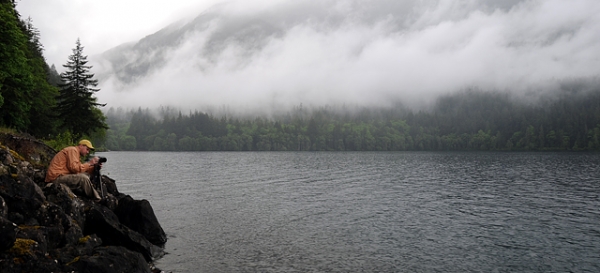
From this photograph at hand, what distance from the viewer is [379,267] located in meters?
22.1

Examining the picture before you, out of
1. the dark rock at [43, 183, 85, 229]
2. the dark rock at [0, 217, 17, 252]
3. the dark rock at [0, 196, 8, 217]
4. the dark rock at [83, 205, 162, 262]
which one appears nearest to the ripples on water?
the dark rock at [83, 205, 162, 262]

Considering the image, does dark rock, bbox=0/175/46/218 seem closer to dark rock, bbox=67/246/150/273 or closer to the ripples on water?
dark rock, bbox=67/246/150/273

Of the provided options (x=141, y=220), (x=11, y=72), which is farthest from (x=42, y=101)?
(x=141, y=220)

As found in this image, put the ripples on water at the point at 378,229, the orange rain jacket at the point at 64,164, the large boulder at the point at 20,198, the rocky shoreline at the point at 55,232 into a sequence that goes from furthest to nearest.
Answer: the ripples on water at the point at 378,229 → the orange rain jacket at the point at 64,164 → the large boulder at the point at 20,198 → the rocky shoreline at the point at 55,232

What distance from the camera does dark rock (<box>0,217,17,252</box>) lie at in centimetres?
1353

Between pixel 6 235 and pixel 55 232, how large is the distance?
3.03 m

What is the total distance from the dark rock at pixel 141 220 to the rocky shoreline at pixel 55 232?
2.35m

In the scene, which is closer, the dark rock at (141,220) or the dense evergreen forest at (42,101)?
the dark rock at (141,220)

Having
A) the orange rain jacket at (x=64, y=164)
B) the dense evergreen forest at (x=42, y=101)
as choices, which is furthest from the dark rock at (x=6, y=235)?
the dense evergreen forest at (x=42, y=101)

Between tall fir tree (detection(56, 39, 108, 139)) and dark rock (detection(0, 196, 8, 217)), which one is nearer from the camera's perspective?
dark rock (detection(0, 196, 8, 217))

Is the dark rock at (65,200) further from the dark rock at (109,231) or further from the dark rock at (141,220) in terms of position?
the dark rock at (141,220)

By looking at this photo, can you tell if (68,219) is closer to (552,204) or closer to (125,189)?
(125,189)

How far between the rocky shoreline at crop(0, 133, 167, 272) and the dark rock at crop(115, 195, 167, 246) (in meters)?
2.35

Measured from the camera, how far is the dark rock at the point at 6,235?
13531mm
